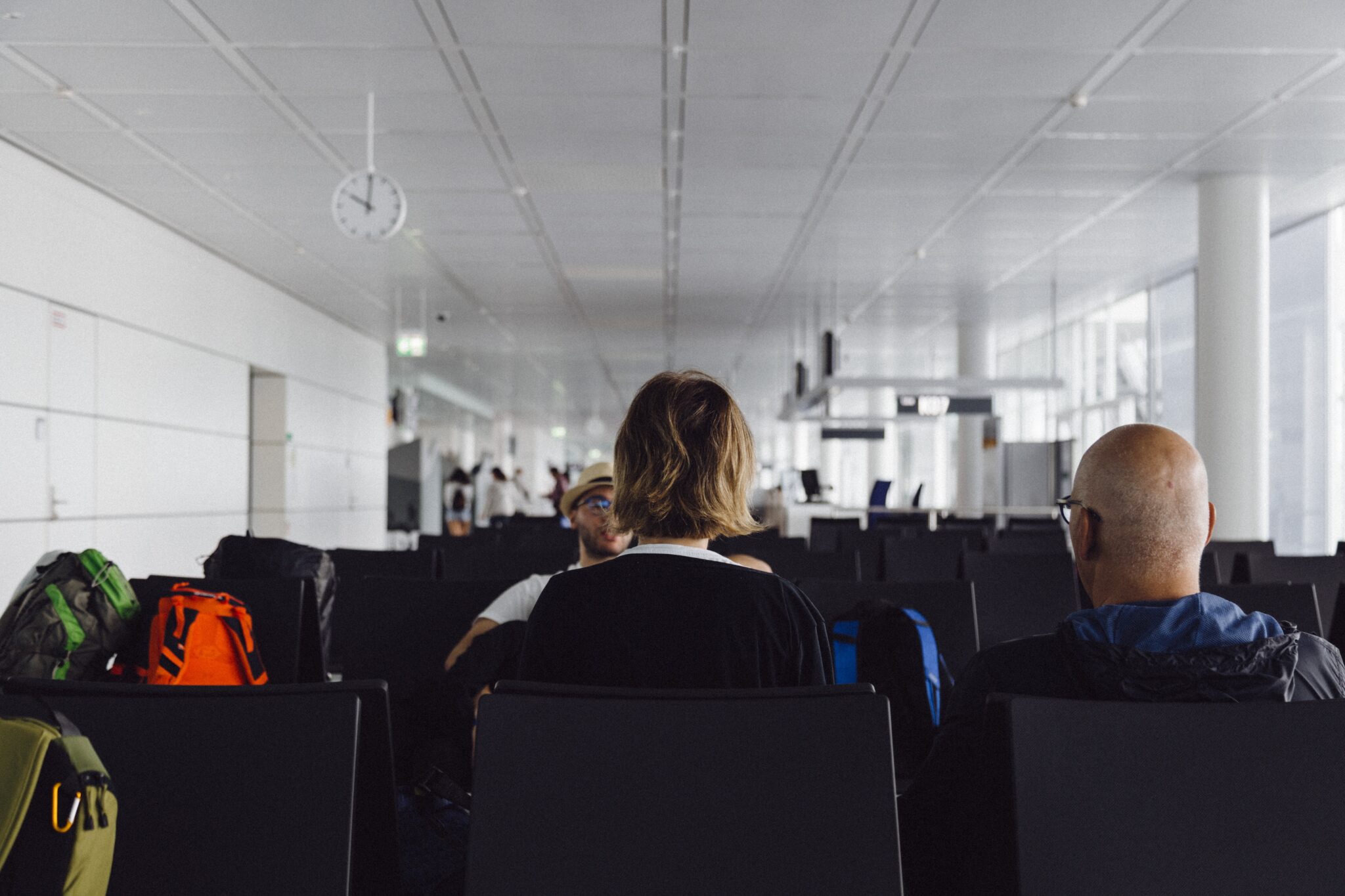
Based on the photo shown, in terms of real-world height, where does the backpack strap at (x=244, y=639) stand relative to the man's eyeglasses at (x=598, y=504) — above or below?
below

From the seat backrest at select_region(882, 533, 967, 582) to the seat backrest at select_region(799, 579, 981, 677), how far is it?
2.06 m

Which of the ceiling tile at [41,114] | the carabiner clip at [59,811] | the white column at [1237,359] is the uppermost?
the ceiling tile at [41,114]

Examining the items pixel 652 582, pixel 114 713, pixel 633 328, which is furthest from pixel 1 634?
pixel 633 328

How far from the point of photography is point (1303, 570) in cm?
416

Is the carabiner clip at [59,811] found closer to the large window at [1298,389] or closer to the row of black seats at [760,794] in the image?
the row of black seats at [760,794]

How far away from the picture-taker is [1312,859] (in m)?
1.16

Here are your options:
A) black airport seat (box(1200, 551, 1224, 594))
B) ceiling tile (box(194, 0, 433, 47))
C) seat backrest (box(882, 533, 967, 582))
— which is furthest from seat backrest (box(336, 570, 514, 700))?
ceiling tile (box(194, 0, 433, 47))

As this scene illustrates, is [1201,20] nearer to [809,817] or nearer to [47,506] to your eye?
[809,817]

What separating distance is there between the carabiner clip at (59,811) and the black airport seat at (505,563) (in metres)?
3.16

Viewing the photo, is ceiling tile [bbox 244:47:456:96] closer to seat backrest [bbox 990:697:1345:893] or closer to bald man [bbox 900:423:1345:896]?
bald man [bbox 900:423:1345:896]

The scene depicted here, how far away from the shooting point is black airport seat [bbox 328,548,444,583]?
430 cm

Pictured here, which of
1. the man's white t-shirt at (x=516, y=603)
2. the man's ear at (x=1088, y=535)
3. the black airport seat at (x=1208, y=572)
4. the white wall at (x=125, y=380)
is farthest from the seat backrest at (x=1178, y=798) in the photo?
the white wall at (x=125, y=380)

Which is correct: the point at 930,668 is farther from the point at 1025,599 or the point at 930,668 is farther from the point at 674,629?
the point at 1025,599

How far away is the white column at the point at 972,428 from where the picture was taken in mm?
14125
